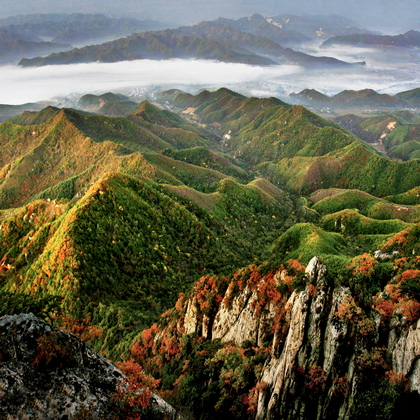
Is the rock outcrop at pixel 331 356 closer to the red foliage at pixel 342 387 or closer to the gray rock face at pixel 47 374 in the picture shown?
the red foliage at pixel 342 387

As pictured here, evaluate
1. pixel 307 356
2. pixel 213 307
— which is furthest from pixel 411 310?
pixel 213 307

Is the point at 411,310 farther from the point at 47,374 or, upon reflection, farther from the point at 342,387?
the point at 47,374

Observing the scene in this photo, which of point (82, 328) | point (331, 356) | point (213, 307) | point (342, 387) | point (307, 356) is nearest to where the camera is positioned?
point (342, 387)

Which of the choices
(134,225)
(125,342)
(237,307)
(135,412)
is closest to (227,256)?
(134,225)

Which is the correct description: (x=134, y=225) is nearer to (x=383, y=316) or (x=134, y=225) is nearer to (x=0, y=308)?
(x=0, y=308)

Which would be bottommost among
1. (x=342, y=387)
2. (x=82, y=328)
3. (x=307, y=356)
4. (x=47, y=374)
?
(x=82, y=328)

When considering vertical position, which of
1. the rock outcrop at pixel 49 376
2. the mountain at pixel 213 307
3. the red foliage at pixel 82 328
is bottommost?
the red foliage at pixel 82 328

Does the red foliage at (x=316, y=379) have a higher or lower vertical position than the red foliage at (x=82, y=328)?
higher

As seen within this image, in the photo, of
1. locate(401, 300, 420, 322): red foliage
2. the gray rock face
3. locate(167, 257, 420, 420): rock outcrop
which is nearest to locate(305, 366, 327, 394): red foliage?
locate(167, 257, 420, 420): rock outcrop

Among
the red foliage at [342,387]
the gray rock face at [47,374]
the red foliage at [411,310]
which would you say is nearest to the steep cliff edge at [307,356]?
the red foliage at [342,387]
